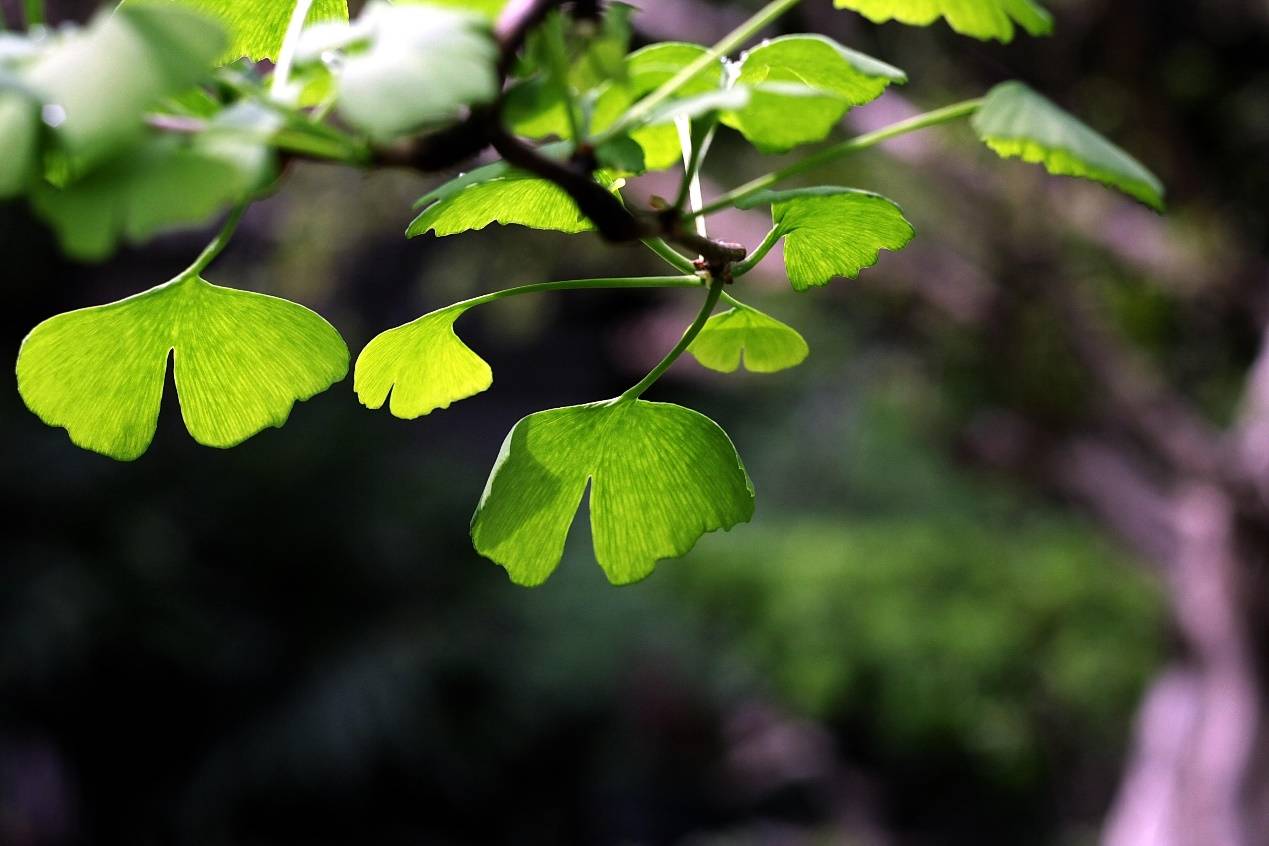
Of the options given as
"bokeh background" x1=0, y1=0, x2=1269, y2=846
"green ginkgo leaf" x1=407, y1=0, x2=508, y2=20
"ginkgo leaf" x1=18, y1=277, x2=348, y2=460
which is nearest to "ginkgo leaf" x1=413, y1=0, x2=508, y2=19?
"green ginkgo leaf" x1=407, y1=0, x2=508, y2=20

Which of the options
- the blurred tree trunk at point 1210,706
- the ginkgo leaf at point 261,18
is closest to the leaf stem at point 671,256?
the ginkgo leaf at point 261,18

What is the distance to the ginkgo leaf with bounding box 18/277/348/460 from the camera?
9.7 inches

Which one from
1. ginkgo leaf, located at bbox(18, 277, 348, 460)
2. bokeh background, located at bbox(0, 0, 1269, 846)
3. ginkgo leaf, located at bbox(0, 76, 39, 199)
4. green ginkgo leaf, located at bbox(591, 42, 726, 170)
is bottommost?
bokeh background, located at bbox(0, 0, 1269, 846)

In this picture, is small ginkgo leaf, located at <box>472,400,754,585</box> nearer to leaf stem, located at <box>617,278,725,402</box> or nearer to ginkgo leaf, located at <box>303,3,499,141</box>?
leaf stem, located at <box>617,278,725,402</box>

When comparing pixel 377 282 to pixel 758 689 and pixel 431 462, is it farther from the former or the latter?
pixel 758 689

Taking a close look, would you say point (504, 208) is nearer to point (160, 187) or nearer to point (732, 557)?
point (160, 187)

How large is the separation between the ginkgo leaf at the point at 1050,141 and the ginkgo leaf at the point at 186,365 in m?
0.15

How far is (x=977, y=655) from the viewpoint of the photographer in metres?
2.16

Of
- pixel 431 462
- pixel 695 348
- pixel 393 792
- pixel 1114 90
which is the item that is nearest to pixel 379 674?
pixel 393 792

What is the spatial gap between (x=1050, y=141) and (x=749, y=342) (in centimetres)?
11

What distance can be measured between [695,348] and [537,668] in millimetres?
3576

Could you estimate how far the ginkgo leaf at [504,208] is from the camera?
233 millimetres

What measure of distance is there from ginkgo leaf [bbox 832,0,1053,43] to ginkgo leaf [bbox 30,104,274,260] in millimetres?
159

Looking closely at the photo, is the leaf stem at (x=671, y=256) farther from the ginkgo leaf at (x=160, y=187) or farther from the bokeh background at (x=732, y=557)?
the bokeh background at (x=732, y=557)
